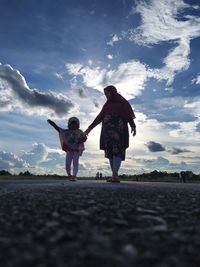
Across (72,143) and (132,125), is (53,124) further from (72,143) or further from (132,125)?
(132,125)

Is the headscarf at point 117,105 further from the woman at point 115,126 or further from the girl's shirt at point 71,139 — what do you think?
the girl's shirt at point 71,139

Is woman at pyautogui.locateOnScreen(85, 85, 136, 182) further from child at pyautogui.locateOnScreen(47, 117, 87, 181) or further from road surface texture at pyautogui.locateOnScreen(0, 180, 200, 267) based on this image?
road surface texture at pyautogui.locateOnScreen(0, 180, 200, 267)

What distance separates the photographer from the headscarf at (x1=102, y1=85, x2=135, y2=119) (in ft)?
54.5

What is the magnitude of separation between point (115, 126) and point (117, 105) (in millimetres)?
919

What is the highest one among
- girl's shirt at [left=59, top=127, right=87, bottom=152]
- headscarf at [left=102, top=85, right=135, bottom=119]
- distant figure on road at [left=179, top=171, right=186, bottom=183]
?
headscarf at [left=102, top=85, right=135, bottom=119]

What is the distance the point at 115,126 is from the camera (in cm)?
1645

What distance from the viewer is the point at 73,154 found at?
1972cm

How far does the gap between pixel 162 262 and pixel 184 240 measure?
2.96 feet

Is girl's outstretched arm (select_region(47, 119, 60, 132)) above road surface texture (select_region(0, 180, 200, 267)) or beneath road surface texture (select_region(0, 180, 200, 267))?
above

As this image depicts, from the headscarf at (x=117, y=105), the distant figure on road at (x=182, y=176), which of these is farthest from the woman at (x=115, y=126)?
the distant figure on road at (x=182, y=176)

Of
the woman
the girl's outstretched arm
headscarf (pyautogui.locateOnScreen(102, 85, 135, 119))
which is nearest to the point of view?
the woman

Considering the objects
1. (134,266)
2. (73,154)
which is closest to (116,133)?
(73,154)

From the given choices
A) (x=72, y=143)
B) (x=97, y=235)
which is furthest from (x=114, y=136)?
(x=97, y=235)

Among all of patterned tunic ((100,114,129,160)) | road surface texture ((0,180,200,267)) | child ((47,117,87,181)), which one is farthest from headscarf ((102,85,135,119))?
road surface texture ((0,180,200,267))
